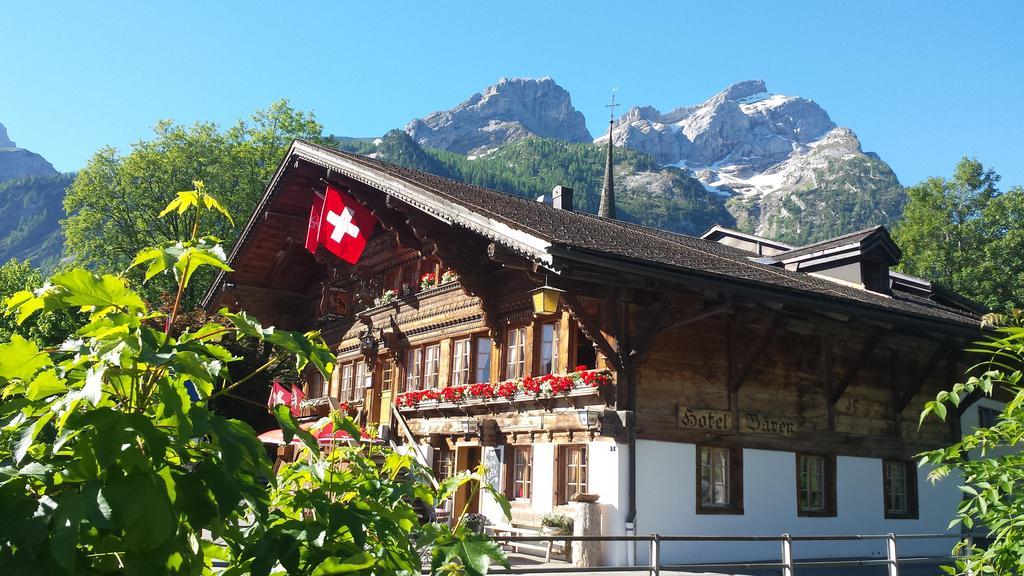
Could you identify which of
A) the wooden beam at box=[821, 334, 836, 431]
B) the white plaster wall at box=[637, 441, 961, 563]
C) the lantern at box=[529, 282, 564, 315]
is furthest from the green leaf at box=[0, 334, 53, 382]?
the wooden beam at box=[821, 334, 836, 431]

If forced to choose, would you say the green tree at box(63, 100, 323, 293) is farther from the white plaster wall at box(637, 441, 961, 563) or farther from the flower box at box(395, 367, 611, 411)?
the white plaster wall at box(637, 441, 961, 563)

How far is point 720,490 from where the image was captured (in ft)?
46.8

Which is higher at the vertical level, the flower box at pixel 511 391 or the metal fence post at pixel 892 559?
the flower box at pixel 511 391

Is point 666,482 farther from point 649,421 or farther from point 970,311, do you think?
point 970,311

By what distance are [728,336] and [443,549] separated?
43.5 ft

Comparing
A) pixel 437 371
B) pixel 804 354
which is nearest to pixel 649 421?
pixel 804 354

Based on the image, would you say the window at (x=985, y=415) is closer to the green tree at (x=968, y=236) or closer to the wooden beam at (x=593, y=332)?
the wooden beam at (x=593, y=332)

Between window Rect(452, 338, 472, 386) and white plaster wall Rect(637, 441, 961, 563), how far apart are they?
5.08 metres

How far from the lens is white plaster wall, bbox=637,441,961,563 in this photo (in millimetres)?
13234

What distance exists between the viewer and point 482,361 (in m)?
17.0

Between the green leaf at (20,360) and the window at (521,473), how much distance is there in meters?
13.5

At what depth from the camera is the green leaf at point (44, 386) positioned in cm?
159

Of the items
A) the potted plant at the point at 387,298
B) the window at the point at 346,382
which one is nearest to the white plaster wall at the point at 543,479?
the potted plant at the point at 387,298

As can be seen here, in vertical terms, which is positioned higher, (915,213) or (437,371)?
(915,213)
